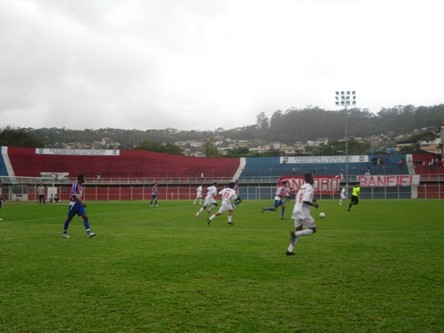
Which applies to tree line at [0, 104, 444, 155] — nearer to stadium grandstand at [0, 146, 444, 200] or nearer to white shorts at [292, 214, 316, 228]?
stadium grandstand at [0, 146, 444, 200]

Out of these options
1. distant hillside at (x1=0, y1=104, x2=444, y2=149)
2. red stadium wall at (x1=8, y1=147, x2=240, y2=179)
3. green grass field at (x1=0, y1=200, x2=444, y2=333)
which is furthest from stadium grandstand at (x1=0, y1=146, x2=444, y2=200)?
distant hillside at (x1=0, y1=104, x2=444, y2=149)

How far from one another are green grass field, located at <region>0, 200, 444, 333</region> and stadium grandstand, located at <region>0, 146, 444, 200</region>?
52.1 meters

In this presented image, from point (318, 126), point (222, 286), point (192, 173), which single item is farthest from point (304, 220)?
point (318, 126)

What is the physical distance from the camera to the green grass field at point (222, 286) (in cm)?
558

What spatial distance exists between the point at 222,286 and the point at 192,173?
74081 millimetres

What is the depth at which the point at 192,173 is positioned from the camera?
81.2m

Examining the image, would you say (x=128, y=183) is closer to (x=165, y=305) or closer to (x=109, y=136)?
(x=165, y=305)

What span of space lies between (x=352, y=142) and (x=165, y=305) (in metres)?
123

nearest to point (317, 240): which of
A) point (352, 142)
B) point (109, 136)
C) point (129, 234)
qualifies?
point (129, 234)

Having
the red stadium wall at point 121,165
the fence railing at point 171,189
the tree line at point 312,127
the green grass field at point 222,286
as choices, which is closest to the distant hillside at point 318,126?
the tree line at point 312,127

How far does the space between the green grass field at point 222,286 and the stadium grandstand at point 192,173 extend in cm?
5214

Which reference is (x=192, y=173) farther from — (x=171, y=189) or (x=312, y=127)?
(x=312, y=127)

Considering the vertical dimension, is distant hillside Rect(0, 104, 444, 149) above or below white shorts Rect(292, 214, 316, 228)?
above

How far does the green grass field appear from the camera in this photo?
5.58 metres
